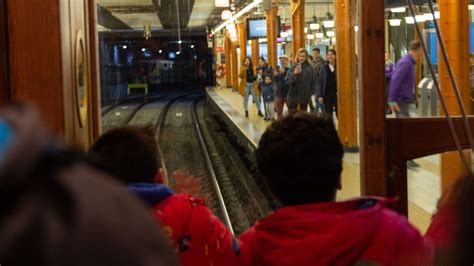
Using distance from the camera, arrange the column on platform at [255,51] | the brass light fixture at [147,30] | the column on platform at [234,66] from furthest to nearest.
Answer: the column on platform at [234,66]
the brass light fixture at [147,30]
the column on platform at [255,51]

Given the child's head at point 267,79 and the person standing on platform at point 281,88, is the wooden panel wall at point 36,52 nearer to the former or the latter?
the person standing on platform at point 281,88

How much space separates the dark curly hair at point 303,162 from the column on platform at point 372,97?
1.13m

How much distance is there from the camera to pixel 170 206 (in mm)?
1720

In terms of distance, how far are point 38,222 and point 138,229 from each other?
0.10 meters

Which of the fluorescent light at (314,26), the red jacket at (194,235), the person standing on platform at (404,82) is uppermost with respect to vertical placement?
the fluorescent light at (314,26)

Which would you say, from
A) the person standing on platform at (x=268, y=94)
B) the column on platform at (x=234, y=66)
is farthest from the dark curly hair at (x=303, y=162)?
the column on platform at (x=234, y=66)

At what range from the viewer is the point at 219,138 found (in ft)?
53.1

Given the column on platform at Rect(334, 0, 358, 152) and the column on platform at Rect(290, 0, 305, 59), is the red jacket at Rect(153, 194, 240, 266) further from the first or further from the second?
the column on platform at Rect(290, 0, 305, 59)

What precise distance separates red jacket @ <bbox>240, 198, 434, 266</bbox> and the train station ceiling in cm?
1497

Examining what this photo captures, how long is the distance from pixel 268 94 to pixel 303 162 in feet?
40.1

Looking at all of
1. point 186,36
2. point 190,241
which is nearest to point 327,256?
point 190,241

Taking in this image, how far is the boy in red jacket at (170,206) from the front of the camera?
67.1 inches

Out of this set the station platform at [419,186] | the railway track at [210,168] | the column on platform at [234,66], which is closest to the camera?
the station platform at [419,186]

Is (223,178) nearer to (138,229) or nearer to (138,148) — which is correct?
(138,148)
